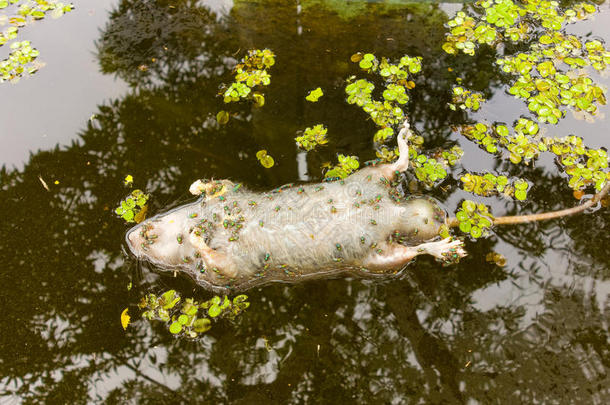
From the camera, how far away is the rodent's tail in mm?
3889

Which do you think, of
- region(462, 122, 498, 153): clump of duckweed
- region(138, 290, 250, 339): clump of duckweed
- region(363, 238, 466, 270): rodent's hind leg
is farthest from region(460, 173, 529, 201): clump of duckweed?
region(138, 290, 250, 339): clump of duckweed

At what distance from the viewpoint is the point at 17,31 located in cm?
577

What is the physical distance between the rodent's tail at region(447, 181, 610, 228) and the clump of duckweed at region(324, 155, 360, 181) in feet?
4.41

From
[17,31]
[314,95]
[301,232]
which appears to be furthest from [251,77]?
[17,31]

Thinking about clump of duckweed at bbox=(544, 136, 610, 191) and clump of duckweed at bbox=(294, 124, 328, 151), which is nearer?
clump of duckweed at bbox=(544, 136, 610, 191)

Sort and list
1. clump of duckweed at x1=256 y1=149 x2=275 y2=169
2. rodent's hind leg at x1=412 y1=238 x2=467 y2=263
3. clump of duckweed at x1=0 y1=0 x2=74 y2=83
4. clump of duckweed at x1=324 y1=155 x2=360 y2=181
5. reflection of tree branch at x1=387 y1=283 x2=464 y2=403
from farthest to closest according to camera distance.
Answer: clump of duckweed at x1=0 y1=0 x2=74 y2=83 < clump of duckweed at x1=256 y1=149 x2=275 y2=169 < clump of duckweed at x1=324 y1=155 x2=360 y2=181 < reflection of tree branch at x1=387 y1=283 x2=464 y2=403 < rodent's hind leg at x1=412 y1=238 x2=467 y2=263

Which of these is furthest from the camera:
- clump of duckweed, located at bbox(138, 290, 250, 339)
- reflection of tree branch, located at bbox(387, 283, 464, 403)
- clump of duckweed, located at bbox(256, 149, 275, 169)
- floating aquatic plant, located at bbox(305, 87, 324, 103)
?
floating aquatic plant, located at bbox(305, 87, 324, 103)

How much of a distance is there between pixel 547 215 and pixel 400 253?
65.2 inches

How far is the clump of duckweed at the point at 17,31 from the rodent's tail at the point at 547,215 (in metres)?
6.50

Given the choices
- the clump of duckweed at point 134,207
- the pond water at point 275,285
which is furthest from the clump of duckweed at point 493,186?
the clump of duckweed at point 134,207

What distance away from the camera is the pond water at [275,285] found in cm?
404

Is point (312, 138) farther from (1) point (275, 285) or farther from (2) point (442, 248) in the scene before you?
(2) point (442, 248)

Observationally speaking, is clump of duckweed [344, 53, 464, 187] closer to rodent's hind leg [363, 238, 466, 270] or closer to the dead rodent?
the dead rodent

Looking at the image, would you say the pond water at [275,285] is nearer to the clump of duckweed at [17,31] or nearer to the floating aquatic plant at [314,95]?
the floating aquatic plant at [314,95]
